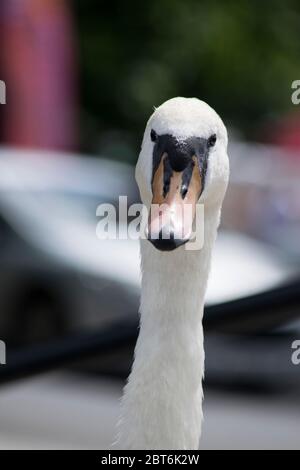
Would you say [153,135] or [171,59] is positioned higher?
[171,59]

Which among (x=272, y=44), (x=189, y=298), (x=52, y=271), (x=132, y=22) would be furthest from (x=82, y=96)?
(x=189, y=298)

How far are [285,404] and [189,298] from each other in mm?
4617

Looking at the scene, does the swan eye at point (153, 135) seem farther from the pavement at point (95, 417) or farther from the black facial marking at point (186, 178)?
the pavement at point (95, 417)

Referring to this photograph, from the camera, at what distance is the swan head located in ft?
7.62

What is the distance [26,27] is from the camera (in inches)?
484

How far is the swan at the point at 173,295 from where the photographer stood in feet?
7.80

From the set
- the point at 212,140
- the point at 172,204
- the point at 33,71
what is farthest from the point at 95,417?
the point at 33,71

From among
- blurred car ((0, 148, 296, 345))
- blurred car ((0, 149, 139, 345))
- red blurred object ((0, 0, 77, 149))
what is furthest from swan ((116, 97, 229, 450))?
red blurred object ((0, 0, 77, 149))

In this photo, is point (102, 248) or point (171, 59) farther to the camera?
point (171, 59)

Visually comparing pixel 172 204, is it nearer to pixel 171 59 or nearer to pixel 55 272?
pixel 55 272

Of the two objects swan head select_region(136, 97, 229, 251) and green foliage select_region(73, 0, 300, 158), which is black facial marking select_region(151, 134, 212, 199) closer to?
swan head select_region(136, 97, 229, 251)

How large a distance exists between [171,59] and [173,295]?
1559cm

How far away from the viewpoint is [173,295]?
253 centimetres

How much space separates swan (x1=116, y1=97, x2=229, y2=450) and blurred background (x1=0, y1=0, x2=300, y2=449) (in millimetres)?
76
